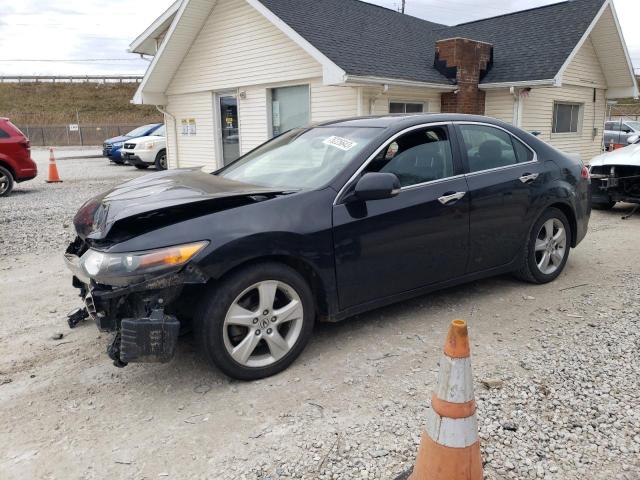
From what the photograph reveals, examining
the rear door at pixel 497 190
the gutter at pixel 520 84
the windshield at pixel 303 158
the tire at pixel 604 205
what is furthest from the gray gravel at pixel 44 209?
the gutter at pixel 520 84

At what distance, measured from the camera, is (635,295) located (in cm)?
489

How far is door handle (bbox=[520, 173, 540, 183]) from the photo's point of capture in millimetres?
4715

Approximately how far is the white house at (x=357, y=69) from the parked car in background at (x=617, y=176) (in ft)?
11.7

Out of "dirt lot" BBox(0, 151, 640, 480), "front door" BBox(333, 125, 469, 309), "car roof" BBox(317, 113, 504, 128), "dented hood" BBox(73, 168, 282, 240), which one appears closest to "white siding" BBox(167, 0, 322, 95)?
"car roof" BBox(317, 113, 504, 128)

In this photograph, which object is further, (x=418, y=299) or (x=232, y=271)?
(x=418, y=299)

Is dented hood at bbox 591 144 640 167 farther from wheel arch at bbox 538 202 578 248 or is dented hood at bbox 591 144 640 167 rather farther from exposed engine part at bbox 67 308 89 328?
exposed engine part at bbox 67 308 89 328

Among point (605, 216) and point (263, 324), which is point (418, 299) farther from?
point (605, 216)

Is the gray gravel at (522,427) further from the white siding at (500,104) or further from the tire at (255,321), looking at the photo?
the white siding at (500,104)

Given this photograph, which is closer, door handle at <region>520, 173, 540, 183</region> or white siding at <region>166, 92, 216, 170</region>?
door handle at <region>520, 173, 540, 183</region>

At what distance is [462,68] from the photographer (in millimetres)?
12758

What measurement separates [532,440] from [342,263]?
154 cm

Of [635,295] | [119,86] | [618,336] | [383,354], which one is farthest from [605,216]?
[119,86]

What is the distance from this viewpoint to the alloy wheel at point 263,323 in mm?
3256

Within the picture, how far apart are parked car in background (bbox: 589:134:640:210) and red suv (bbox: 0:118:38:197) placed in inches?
463
